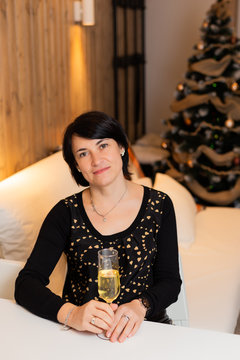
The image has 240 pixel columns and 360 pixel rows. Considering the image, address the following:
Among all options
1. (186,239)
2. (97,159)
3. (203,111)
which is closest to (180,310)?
(97,159)

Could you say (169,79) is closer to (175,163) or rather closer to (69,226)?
(175,163)

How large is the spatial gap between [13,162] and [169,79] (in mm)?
2988

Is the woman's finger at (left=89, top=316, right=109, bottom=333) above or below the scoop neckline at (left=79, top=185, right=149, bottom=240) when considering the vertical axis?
below

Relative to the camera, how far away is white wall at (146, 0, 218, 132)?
5.02m

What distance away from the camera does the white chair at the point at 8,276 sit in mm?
1796

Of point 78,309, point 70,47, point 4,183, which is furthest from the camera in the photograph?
point 70,47

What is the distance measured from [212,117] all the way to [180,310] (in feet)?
7.96

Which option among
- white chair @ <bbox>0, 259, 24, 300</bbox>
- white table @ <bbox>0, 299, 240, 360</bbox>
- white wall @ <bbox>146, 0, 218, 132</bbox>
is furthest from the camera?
white wall @ <bbox>146, 0, 218, 132</bbox>

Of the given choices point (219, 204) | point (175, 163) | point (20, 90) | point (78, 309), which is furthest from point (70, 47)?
point (78, 309)

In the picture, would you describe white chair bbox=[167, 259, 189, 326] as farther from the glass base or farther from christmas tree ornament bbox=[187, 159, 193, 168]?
christmas tree ornament bbox=[187, 159, 193, 168]

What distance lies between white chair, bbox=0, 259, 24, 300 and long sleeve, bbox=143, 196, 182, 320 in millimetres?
510

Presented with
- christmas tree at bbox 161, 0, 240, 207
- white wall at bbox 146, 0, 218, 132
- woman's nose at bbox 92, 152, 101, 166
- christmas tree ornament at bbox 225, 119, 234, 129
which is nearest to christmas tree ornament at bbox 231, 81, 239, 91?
christmas tree at bbox 161, 0, 240, 207

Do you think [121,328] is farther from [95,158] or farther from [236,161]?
[236,161]

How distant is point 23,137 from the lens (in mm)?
2791
